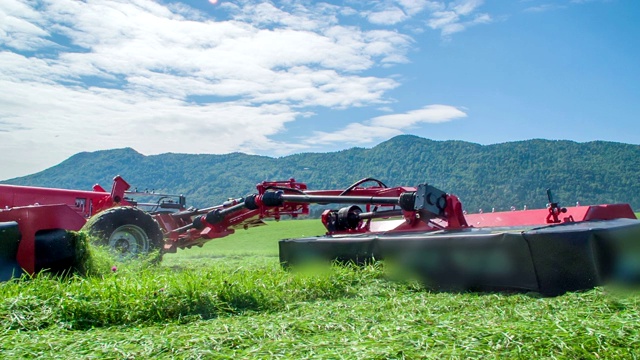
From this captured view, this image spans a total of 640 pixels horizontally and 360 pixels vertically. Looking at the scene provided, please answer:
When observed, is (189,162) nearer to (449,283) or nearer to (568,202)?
(568,202)

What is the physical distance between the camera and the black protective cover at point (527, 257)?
359 cm

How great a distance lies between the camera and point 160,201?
10125mm

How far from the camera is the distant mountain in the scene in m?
48.3

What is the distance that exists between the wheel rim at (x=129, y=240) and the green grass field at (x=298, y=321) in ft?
9.15

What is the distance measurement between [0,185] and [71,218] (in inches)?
121

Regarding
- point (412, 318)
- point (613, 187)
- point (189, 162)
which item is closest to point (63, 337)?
point (412, 318)

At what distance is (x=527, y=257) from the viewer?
3812mm

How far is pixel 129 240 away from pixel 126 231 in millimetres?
121

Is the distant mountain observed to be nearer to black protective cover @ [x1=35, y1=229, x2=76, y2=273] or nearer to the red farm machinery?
the red farm machinery

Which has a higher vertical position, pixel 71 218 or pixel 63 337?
pixel 71 218

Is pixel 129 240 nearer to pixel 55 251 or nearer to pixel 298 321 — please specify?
pixel 55 251

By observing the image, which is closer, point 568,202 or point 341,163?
point 568,202

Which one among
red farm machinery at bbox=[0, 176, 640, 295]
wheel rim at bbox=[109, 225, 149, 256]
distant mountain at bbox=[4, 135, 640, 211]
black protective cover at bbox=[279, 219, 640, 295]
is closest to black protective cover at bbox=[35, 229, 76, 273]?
red farm machinery at bbox=[0, 176, 640, 295]

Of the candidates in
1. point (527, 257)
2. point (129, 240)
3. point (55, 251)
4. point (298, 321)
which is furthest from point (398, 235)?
point (129, 240)
